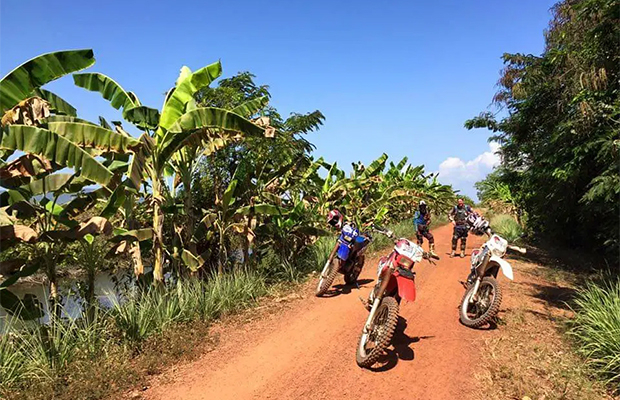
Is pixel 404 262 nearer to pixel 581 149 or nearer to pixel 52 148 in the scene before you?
pixel 52 148

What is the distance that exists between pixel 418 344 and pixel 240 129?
14.6ft

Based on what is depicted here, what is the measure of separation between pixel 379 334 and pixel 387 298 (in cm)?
47

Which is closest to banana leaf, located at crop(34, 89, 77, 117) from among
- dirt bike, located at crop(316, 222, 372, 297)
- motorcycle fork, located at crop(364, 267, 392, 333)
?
dirt bike, located at crop(316, 222, 372, 297)

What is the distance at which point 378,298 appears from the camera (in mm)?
4867

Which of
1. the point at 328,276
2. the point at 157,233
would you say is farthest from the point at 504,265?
the point at 157,233

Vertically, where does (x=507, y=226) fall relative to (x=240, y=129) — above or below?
below

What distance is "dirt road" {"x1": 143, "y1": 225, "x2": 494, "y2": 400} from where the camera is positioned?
13.9 ft

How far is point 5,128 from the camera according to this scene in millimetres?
4414

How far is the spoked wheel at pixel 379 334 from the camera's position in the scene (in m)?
4.48

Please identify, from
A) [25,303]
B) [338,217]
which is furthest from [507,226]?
[25,303]

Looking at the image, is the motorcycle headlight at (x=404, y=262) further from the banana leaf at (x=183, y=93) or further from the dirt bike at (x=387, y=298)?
the banana leaf at (x=183, y=93)

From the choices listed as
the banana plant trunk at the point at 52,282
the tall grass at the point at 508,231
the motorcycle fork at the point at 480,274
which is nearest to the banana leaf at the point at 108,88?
the banana plant trunk at the point at 52,282

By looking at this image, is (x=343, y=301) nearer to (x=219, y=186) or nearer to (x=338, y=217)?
(x=338, y=217)

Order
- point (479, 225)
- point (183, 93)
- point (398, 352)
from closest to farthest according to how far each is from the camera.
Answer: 1. point (398, 352)
2. point (183, 93)
3. point (479, 225)
